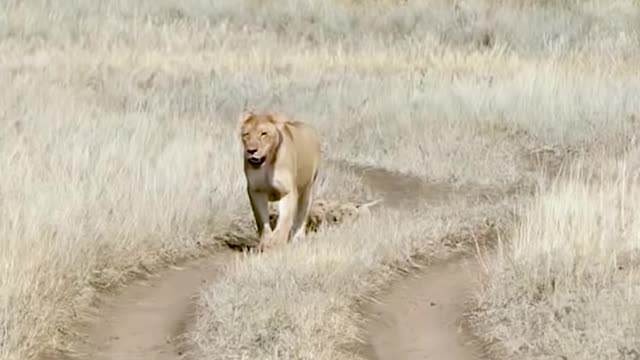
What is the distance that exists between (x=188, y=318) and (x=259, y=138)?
2.37 meters

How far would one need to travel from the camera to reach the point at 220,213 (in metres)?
11.7

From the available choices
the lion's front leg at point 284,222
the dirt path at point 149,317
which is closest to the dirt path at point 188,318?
the dirt path at point 149,317

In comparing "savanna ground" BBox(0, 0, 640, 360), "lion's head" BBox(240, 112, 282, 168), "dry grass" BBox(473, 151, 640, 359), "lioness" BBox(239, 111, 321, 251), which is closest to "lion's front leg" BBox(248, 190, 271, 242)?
"lioness" BBox(239, 111, 321, 251)

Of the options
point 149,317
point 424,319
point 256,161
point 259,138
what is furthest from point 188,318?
point 259,138

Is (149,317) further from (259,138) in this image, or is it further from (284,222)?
(259,138)

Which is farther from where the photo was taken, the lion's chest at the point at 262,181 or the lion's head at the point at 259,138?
the lion's chest at the point at 262,181

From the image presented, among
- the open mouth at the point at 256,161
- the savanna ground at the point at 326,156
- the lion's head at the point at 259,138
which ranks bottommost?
the savanna ground at the point at 326,156

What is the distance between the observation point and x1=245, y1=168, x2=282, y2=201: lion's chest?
35.7 feet

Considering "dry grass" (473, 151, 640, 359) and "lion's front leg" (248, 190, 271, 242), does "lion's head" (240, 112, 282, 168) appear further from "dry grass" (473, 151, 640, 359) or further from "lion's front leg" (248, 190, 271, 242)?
"dry grass" (473, 151, 640, 359)

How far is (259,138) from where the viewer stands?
35.2ft

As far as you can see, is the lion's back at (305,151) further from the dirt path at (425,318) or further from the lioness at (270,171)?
the dirt path at (425,318)

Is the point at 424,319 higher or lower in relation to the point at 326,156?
higher

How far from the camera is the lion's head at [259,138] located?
1070cm

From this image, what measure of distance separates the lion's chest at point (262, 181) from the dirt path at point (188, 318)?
23.5 inches
